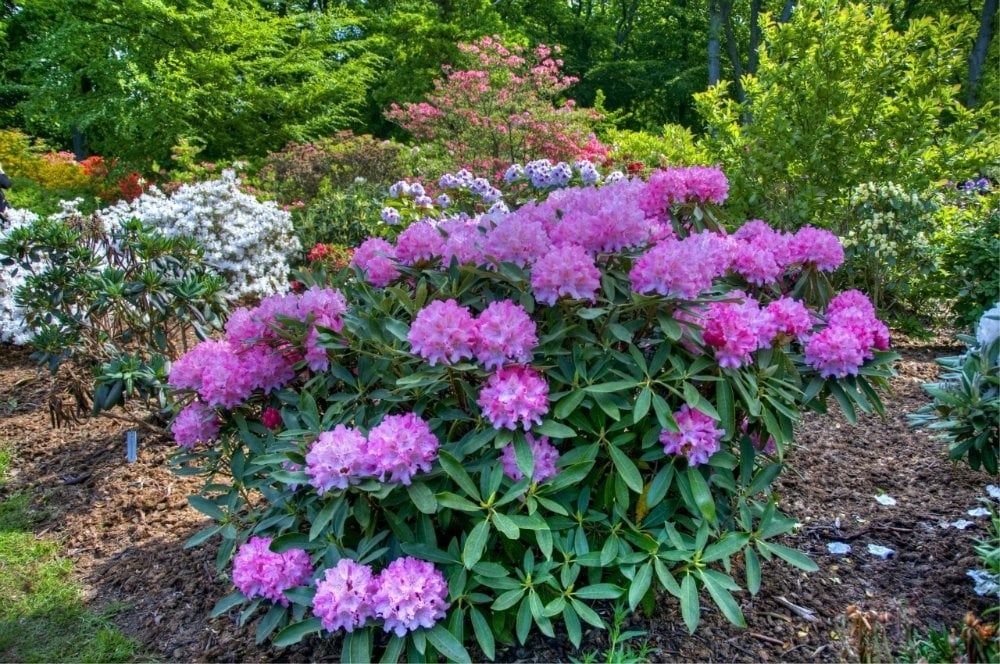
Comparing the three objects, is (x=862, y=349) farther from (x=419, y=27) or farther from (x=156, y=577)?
(x=419, y=27)

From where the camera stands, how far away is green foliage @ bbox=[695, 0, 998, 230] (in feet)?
14.5

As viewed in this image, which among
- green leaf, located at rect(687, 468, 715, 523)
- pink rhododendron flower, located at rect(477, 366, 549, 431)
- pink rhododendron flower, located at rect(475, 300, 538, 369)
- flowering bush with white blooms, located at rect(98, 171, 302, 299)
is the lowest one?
flowering bush with white blooms, located at rect(98, 171, 302, 299)

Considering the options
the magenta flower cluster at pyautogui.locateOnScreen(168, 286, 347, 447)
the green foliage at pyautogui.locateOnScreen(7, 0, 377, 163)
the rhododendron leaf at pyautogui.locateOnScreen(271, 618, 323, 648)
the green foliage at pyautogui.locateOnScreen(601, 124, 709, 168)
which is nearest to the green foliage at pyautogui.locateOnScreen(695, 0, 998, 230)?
the green foliage at pyautogui.locateOnScreen(601, 124, 709, 168)

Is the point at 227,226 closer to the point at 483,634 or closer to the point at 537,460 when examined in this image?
the point at 537,460

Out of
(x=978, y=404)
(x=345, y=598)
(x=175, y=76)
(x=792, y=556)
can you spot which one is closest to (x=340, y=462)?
(x=345, y=598)

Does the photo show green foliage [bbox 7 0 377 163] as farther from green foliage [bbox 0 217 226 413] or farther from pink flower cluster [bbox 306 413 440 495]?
pink flower cluster [bbox 306 413 440 495]

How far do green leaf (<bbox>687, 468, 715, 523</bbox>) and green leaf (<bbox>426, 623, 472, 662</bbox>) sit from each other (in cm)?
60

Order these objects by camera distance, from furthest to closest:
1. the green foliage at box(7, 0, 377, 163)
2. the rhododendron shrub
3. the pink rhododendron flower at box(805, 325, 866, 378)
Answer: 1. the green foliage at box(7, 0, 377, 163)
2. the rhododendron shrub
3. the pink rhododendron flower at box(805, 325, 866, 378)

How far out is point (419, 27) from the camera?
12875 millimetres

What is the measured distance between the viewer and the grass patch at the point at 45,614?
2.02 metres

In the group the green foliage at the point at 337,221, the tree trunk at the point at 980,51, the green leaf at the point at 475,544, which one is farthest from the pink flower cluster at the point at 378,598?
the tree trunk at the point at 980,51

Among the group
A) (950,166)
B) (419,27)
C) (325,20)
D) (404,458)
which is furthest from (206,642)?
→ (419,27)

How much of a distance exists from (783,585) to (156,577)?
1959 mm

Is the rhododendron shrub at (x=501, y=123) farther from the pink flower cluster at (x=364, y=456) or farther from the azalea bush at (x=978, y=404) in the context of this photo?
the pink flower cluster at (x=364, y=456)
